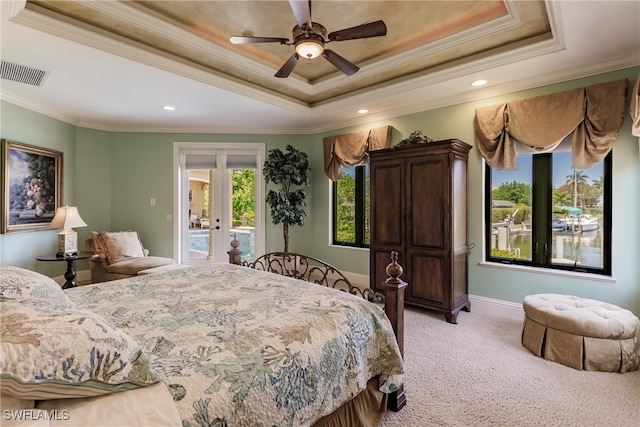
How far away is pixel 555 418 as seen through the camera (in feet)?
6.20

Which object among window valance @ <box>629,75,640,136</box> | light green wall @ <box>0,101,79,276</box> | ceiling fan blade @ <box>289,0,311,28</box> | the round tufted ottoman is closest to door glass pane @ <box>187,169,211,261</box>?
light green wall @ <box>0,101,79,276</box>

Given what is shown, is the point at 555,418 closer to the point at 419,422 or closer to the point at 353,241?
the point at 419,422

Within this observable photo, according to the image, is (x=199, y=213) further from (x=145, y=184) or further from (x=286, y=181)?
(x=286, y=181)

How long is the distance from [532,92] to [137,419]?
13.9 ft

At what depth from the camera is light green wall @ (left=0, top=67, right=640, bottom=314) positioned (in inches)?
115

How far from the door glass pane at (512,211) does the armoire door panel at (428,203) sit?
0.81 metres

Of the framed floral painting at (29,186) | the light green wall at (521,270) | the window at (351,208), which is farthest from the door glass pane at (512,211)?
the framed floral painting at (29,186)

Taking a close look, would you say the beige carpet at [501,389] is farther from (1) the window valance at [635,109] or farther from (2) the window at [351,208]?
(2) the window at [351,208]

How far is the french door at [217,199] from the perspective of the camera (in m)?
5.38

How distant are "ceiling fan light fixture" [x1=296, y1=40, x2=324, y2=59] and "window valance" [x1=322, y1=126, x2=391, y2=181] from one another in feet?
7.64

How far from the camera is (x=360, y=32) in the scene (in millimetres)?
2207

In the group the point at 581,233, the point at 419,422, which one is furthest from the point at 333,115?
the point at 419,422

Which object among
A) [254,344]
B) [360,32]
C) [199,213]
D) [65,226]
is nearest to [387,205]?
[360,32]

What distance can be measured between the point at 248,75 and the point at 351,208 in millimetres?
2547
